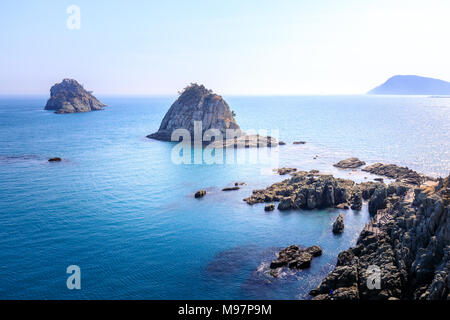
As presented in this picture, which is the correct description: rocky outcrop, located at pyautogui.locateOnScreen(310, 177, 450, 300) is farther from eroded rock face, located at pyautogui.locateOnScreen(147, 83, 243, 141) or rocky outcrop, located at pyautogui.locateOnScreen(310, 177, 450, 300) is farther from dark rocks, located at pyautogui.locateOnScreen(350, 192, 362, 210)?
eroded rock face, located at pyautogui.locateOnScreen(147, 83, 243, 141)

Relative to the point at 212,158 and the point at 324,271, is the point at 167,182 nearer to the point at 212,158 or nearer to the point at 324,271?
the point at 212,158

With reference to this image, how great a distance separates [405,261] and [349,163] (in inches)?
2608

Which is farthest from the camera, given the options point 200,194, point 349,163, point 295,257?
point 349,163

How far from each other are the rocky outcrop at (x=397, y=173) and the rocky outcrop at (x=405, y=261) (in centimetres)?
3913

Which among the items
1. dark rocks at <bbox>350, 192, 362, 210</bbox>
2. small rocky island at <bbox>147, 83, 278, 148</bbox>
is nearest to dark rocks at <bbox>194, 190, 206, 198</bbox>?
dark rocks at <bbox>350, 192, 362, 210</bbox>

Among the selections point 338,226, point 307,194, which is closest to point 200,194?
point 307,194

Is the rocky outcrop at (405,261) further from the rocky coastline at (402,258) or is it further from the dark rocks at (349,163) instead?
the dark rocks at (349,163)

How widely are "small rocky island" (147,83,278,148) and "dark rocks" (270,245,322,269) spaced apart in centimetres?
8944

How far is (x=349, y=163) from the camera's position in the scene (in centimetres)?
10225

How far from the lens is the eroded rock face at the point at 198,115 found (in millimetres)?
145125

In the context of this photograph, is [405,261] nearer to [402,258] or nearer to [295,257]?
[402,258]

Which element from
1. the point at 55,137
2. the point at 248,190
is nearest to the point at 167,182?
the point at 248,190

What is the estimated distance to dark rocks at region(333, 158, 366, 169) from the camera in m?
100
